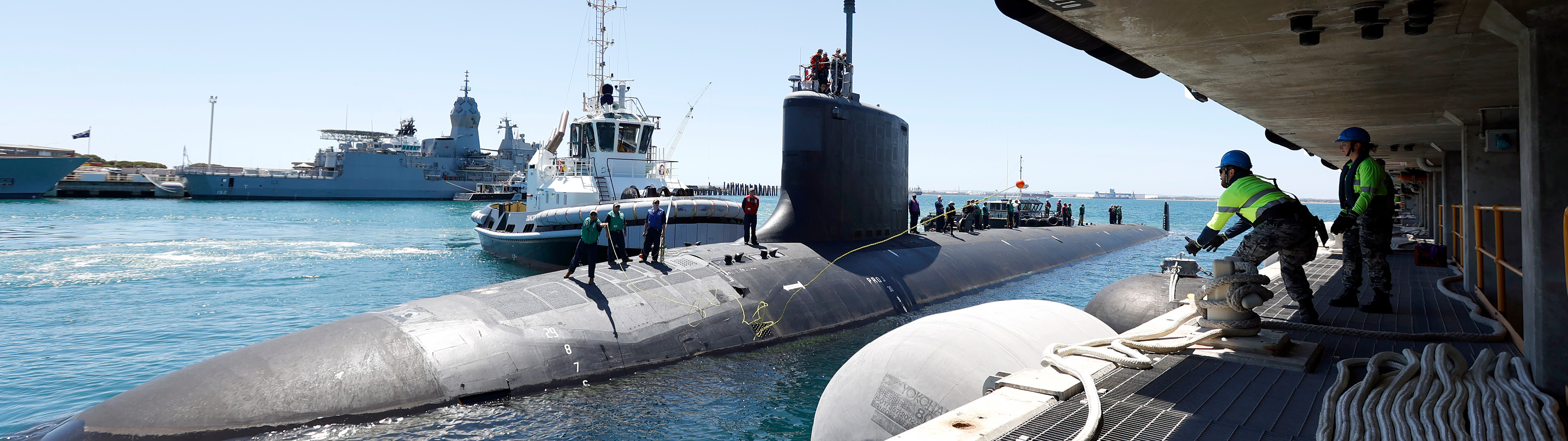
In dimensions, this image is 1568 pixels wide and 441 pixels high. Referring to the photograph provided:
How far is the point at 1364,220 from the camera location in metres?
6.65

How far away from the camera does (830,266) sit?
12891 millimetres

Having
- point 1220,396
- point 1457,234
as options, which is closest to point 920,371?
point 1220,396

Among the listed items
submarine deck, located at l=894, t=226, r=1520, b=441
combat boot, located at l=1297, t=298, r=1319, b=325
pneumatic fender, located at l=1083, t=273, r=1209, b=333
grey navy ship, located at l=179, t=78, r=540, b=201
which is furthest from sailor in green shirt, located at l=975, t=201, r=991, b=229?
grey navy ship, located at l=179, t=78, r=540, b=201

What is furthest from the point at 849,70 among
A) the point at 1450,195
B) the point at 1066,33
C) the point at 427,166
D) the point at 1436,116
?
the point at 427,166

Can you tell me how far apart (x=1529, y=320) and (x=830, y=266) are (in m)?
9.38

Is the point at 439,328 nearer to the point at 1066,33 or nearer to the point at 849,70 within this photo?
the point at 1066,33

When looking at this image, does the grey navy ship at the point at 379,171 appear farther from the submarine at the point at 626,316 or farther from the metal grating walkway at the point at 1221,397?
the metal grating walkway at the point at 1221,397

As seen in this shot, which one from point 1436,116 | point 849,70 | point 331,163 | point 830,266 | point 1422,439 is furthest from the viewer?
point 331,163

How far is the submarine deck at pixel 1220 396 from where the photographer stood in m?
3.44

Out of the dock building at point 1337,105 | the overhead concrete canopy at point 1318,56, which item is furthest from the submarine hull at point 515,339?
the overhead concrete canopy at point 1318,56

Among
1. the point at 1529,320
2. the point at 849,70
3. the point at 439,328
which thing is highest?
the point at 849,70

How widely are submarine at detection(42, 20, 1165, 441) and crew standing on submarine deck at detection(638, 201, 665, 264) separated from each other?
0.33 m

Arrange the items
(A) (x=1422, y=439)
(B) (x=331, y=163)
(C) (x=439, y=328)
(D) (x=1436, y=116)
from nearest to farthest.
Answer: (A) (x=1422, y=439) → (C) (x=439, y=328) → (D) (x=1436, y=116) → (B) (x=331, y=163)

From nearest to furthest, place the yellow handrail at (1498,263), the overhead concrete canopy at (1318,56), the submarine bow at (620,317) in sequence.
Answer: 1. the overhead concrete canopy at (1318,56)
2. the yellow handrail at (1498,263)
3. the submarine bow at (620,317)
